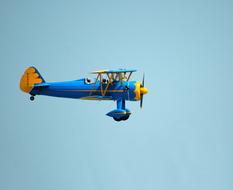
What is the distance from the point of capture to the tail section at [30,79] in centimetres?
5366

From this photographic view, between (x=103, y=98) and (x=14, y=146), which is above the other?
(x=103, y=98)

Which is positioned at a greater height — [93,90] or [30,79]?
[30,79]

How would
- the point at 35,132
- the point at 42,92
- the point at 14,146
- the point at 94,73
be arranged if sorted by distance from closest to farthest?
1. the point at 94,73
2. the point at 42,92
3. the point at 35,132
4. the point at 14,146

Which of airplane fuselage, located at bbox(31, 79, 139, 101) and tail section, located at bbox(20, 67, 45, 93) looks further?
tail section, located at bbox(20, 67, 45, 93)

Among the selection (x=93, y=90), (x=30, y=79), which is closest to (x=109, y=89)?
(x=93, y=90)

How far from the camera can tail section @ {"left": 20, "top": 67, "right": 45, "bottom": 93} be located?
53.7m

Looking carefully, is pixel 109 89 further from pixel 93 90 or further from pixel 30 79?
pixel 30 79

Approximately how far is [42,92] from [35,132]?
132 meters

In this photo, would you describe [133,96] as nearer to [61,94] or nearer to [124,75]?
[124,75]

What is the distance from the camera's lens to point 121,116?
1987 inches

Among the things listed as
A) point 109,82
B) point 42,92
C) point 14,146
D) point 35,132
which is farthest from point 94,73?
point 14,146

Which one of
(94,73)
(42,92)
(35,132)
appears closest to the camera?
(94,73)

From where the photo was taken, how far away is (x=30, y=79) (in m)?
53.9

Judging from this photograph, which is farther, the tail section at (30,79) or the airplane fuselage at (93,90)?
the tail section at (30,79)
